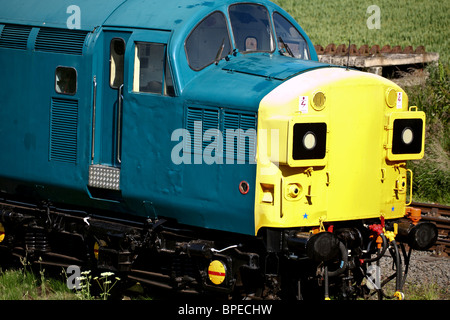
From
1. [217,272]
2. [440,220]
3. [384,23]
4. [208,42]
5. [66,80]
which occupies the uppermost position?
[384,23]

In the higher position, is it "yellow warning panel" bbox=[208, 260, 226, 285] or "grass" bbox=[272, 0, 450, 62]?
"grass" bbox=[272, 0, 450, 62]

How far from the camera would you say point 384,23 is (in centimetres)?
2709

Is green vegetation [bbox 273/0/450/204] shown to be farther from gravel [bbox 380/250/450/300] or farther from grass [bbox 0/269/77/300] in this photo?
grass [bbox 0/269/77/300]

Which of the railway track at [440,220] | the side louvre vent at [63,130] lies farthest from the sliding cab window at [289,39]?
the railway track at [440,220]

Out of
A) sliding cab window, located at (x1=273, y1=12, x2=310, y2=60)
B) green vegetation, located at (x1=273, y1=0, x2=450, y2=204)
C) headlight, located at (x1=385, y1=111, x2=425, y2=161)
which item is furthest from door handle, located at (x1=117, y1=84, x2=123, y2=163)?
green vegetation, located at (x1=273, y1=0, x2=450, y2=204)

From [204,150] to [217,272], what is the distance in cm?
122

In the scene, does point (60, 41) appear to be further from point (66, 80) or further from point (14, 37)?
point (14, 37)

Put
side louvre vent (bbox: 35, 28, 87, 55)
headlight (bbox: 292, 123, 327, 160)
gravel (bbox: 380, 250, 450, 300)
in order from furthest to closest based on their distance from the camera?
gravel (bbox: 380, 250, 450, 300) < side louvre vent (bbox: 35, 28, 87, 55) < headlight (bbox: 292, 123, 327, 160)

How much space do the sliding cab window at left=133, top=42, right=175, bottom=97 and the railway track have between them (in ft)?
16.1

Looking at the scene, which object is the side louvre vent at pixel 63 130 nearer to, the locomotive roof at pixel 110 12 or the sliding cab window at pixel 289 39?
the locomotive roof at pixel 110 12

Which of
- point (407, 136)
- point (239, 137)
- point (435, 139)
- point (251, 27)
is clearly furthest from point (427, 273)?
point (435, 139)

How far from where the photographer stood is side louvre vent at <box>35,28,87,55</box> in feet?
32.0

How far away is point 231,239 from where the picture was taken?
883 centimetres
